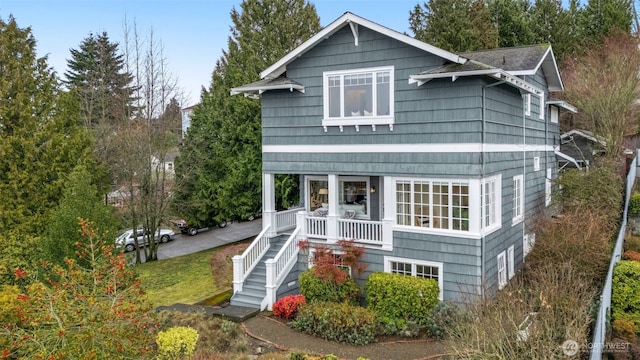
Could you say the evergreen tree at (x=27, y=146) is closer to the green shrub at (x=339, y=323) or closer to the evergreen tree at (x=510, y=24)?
the green shrub at (x=339, y=323)

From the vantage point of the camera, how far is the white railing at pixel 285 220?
16.1m

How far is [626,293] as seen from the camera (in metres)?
11.9

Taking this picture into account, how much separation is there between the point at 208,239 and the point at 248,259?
55.8 feet

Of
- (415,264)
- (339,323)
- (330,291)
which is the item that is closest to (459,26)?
(415,264)

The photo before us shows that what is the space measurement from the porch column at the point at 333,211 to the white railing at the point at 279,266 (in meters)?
1.23

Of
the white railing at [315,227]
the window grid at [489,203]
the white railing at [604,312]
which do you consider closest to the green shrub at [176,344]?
the white railing at [315,227]

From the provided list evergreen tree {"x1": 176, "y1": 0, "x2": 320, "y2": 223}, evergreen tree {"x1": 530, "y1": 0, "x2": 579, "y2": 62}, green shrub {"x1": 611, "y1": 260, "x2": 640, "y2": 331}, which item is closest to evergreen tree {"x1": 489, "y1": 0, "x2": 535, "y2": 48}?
evergreen tree {"x1": 530, "y1": 0, "x2": 579, "y2": 62}

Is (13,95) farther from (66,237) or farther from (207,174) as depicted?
(207,174)

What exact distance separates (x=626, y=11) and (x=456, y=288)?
3216 centimetres

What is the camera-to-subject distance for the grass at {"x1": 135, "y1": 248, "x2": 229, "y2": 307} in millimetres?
16188

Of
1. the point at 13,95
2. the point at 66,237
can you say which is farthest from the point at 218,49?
the point at 66,237

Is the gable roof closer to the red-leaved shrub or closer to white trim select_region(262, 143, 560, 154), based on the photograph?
white trim select_region(262, 143, 560, 154)

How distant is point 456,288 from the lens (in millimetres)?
12391

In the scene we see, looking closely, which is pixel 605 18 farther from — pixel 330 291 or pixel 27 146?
pixel 27 146
